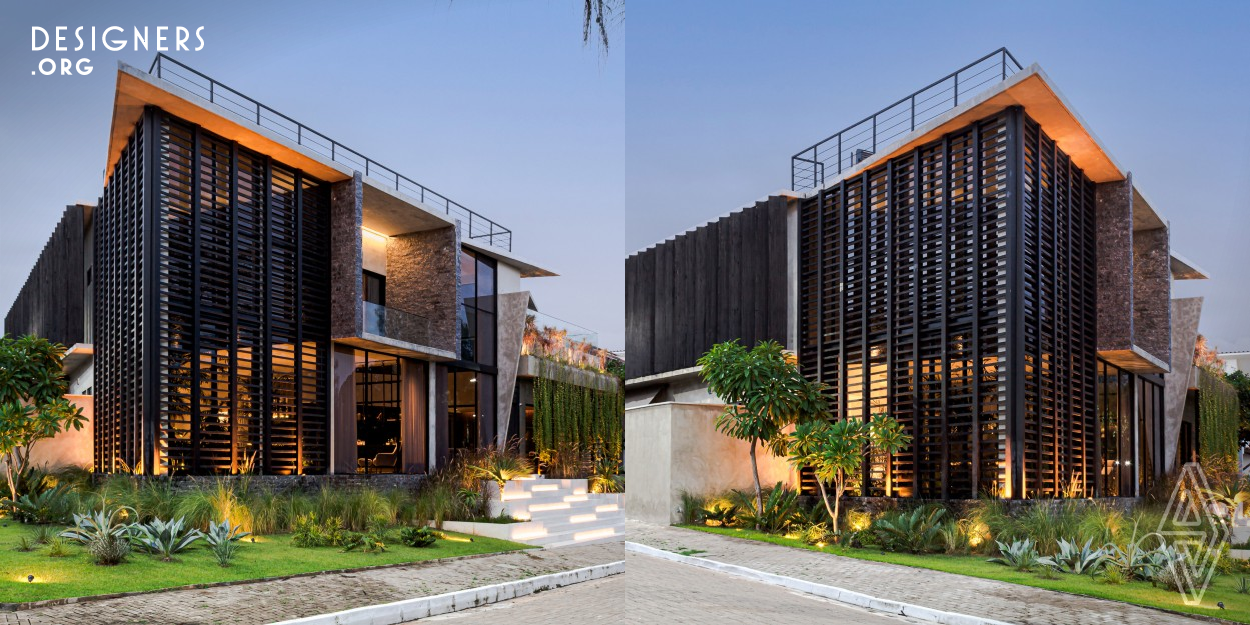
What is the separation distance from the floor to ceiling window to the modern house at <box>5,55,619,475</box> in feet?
0.13

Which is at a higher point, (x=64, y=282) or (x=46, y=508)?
(x=64, y=282)

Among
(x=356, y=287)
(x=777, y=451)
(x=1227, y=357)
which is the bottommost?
(x=777, y=451)

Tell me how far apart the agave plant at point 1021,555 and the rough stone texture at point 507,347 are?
47.9ft

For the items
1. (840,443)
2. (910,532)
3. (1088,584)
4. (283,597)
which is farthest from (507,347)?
(1088,584)

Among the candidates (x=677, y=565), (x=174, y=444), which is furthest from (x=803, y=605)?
(x=174, y=444)

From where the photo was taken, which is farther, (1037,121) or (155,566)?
(1037,121)

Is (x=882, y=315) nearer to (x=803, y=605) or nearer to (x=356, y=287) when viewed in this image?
(x=803, y=605)

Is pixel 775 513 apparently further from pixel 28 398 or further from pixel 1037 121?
pixel 28 398

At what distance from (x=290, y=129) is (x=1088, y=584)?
1515 centimetres

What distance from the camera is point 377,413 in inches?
793

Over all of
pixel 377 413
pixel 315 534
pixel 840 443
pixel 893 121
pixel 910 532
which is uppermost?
pixel 893 121

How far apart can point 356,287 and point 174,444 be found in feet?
15.5

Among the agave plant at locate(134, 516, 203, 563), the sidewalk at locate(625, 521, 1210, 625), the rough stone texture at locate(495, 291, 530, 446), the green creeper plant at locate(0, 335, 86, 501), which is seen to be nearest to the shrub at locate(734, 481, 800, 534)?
the sidewalk at locate(625, 521, 1210, 625)

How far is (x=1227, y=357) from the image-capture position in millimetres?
21781
